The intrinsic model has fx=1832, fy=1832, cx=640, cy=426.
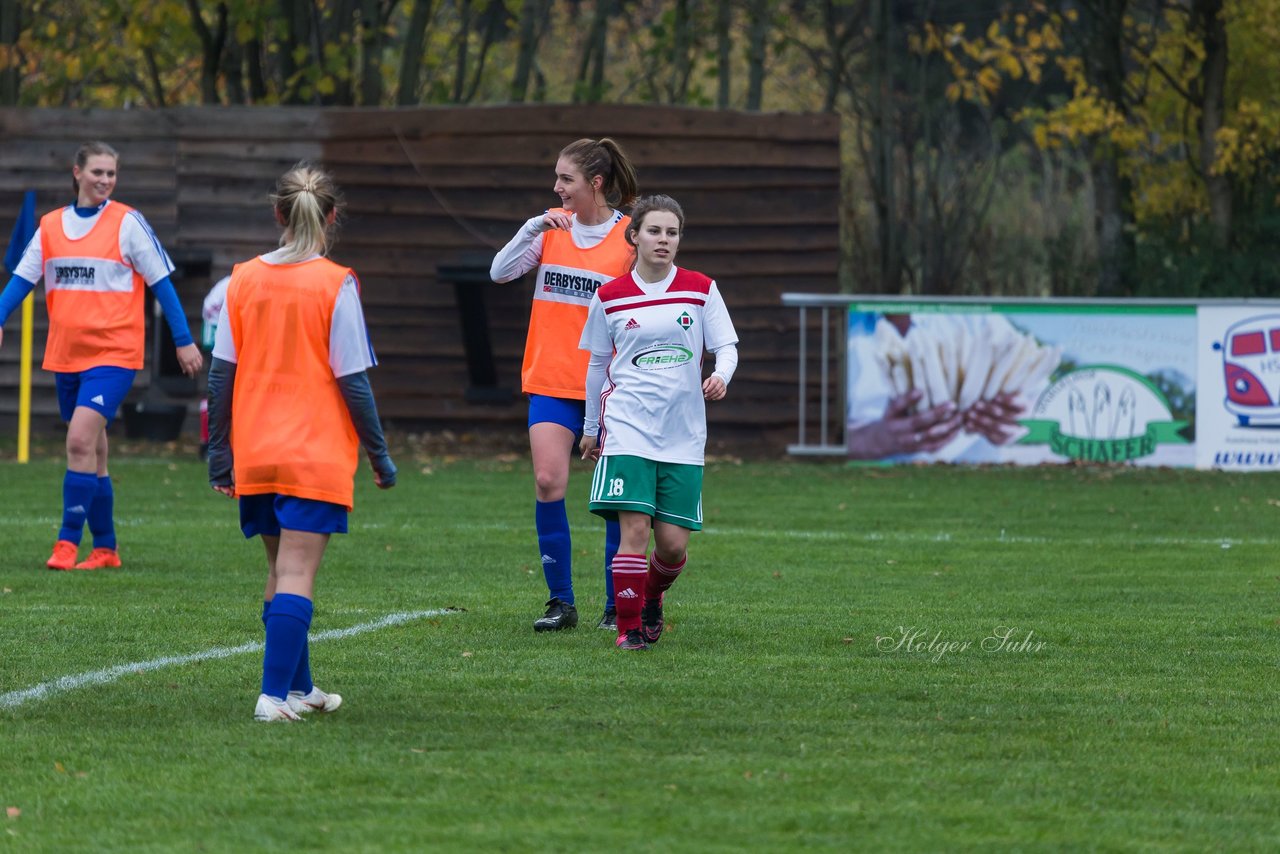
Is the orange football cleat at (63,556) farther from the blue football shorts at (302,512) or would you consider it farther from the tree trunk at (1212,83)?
the tree trunk at (1212,83)

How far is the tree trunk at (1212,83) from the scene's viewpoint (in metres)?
19.0

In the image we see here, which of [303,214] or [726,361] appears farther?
[726,361]

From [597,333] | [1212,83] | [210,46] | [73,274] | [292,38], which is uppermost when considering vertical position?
[292,38]

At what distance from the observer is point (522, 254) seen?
7398 mm

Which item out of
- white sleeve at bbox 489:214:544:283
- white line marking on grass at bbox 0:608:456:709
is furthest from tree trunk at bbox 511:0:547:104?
white line marking on grass at bbox 0:608:456:709

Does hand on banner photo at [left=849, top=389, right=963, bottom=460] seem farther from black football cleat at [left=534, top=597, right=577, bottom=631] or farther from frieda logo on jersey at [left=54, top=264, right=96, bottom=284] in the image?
black football cleat at [left=534, top=597, right=577, bottom=631]

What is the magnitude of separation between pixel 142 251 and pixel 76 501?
1.32 meters

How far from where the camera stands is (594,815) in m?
4.29

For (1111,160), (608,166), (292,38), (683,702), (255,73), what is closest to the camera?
(683,702)

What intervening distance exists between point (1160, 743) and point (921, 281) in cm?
1630

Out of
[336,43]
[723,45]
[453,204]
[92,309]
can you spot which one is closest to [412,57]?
[336,43]

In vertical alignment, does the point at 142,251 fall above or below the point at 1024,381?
above

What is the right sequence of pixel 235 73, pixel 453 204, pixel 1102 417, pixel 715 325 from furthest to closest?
pixel 235 73 < pixel 453 204 < pixel 1102 417 < pixel 715 325

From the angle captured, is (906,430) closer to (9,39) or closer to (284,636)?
(284,636)
